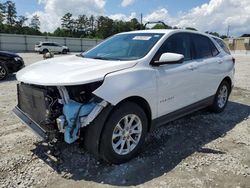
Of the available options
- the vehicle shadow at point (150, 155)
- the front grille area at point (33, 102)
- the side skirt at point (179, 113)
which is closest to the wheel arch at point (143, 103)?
the side skirt at point (179, 113)

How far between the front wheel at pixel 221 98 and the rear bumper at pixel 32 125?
3801 mm

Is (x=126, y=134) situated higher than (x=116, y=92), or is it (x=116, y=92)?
(x=116, y=92)

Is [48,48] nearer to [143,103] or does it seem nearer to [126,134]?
[143,103]

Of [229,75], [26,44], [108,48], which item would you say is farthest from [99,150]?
[26,44]

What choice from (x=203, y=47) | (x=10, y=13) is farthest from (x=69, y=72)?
(x=10, y=13)

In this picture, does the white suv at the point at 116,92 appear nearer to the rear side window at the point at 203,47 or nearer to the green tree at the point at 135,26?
the rear side window at the point at 203,47

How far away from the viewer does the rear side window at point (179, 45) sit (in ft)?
13.8

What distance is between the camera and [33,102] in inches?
141

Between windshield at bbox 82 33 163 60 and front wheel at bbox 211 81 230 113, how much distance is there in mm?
2289

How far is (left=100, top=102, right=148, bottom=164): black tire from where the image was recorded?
328 cm

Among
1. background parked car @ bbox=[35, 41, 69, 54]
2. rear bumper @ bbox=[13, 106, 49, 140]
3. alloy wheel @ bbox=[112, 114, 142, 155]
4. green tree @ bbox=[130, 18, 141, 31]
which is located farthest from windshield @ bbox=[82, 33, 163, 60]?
background parked car @ bbox=[35, 41, 69, 54]

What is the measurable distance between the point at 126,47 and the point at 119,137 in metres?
1.56

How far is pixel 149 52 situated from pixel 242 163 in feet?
6.72

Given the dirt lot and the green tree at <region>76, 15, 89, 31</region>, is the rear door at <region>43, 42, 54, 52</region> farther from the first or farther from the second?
the green tree at <region>76, 15, 89, 31</region>
